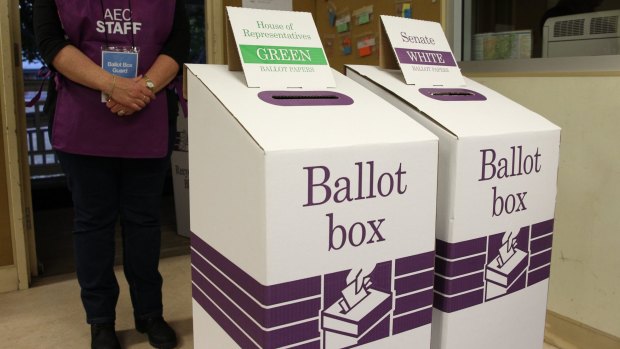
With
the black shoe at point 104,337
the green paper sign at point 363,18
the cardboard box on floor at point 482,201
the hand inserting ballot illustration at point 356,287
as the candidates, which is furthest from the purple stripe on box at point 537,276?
the green paper sign at point 363,18

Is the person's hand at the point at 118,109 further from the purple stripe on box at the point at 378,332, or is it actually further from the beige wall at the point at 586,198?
the beige wall at the point at 586,198

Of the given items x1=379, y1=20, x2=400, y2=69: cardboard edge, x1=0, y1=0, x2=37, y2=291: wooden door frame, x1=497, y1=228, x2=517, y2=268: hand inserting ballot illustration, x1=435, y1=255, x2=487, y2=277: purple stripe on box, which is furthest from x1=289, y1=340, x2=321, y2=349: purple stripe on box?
x1=0, y1=0, x2=37, y2=291: wooden door frame

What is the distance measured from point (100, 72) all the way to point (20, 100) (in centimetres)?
109

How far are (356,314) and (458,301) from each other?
177mm

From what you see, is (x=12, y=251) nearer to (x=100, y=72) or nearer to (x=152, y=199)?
(x=152, y=199)

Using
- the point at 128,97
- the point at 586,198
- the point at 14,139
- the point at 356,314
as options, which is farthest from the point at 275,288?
the point at 14,139

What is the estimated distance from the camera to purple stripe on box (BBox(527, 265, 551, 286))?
0.88 m

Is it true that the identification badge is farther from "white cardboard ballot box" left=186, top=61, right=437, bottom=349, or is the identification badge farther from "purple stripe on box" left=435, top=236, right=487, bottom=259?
"purple stripe on box" left=435, top=236, right=487, bottom=259

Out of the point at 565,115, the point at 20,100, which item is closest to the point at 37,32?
the point at 20,100

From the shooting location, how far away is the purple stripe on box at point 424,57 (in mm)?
953

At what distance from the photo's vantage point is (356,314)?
0.69 meters

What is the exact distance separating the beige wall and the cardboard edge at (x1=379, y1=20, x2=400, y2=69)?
877 mm

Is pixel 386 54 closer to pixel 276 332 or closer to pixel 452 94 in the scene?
pixel 452 94

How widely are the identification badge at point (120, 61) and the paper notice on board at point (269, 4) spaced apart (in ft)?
4.30
